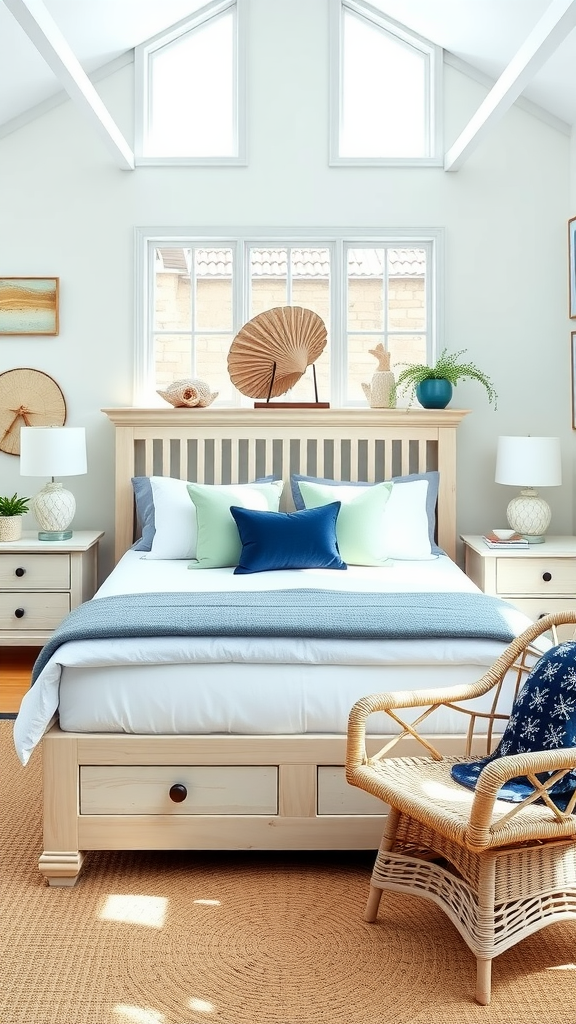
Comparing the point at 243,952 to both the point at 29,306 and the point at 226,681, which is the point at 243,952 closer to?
the point at 226,681

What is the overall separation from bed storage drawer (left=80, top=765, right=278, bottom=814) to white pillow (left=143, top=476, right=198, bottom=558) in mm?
1592

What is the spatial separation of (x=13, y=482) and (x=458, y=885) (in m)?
3.41

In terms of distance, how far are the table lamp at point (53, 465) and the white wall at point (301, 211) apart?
1.56 feet

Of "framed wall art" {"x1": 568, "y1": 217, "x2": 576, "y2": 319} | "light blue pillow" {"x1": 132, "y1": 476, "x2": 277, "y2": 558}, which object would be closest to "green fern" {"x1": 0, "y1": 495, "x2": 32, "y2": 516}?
"light blue pillow" {"x1": 132, "y1": 476, "x2": 277, "y2": 558}

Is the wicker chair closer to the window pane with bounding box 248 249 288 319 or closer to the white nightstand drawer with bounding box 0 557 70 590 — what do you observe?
the white nightstand drawer with bounding box 0 557 70 590

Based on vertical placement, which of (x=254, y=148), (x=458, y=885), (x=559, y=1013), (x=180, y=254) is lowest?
(x=559, y=1013)

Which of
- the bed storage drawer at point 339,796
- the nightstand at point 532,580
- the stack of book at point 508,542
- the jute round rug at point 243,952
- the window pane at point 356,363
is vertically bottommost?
the jute round rug at point 243,952

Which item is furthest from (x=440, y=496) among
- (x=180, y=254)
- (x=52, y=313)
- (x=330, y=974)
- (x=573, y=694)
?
(x=330, y=974)

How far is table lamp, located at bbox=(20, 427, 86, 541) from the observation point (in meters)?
4.32

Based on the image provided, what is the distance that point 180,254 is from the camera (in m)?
4.83

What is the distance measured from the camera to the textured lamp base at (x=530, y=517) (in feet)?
14.5

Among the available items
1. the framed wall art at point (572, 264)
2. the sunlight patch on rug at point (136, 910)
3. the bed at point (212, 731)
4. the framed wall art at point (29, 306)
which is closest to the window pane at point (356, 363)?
the framed wall art at point (572, 264)

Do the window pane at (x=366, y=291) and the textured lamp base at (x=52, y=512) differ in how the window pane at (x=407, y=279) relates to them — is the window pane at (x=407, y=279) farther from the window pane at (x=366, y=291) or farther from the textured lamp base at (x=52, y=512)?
the textured lamp base at (x=52, y=512)

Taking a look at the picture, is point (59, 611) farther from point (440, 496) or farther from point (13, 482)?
point (440, 496)
